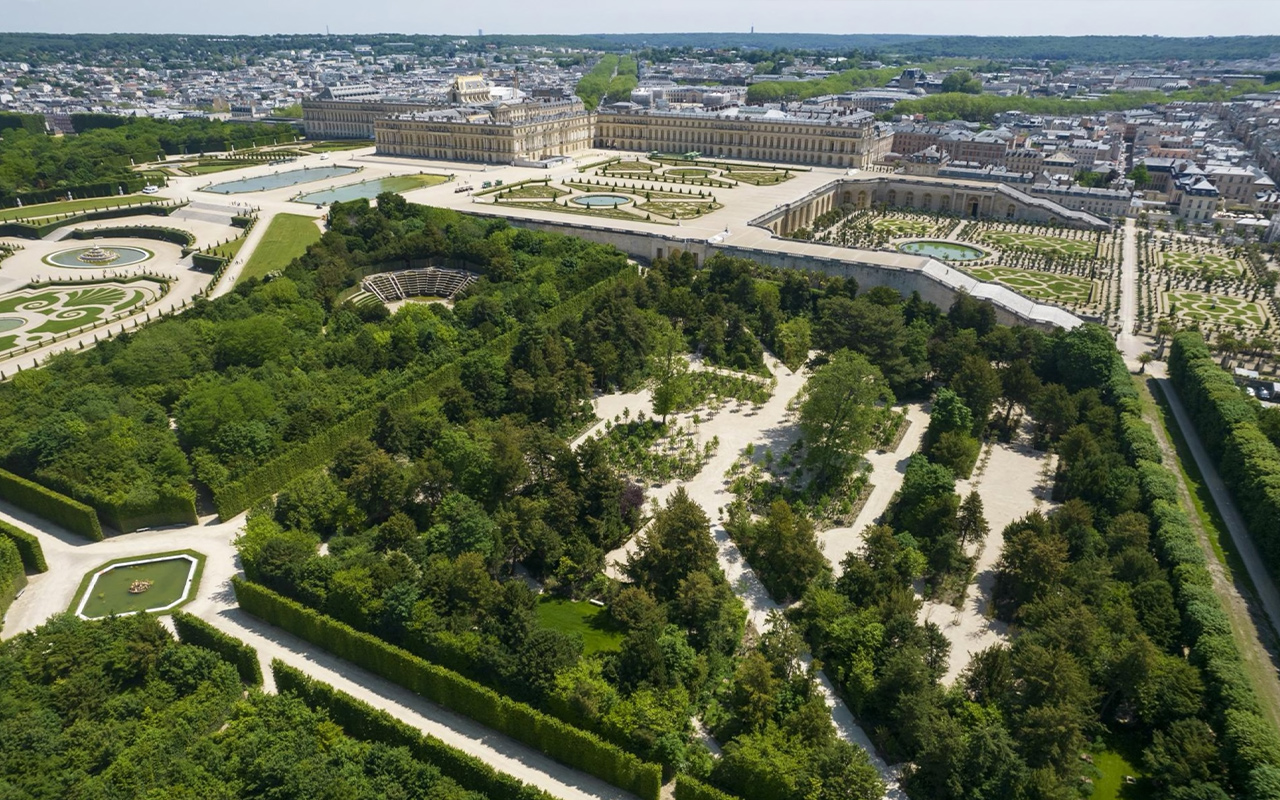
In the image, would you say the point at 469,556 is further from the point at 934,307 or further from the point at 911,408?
the point at 934,307

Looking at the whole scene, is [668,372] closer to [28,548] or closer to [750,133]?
[28,548]

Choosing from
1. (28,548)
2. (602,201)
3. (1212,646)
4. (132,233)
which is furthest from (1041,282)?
(132,233)

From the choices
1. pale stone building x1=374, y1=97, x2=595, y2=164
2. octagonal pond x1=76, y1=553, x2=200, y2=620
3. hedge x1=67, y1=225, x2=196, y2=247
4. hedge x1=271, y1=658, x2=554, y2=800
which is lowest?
octagonal pond x1=76, y1=553, x2=200, y2=620

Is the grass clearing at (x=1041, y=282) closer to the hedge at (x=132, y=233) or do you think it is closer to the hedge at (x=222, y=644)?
the hedge at (x=222, y=644)

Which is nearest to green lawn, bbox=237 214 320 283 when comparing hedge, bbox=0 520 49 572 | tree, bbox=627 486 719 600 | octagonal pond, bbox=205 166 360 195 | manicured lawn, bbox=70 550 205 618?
octagonal pond, bbox=205 166 360 195

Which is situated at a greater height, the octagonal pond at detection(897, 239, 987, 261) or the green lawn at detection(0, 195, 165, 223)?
the green lawn at detection(0, 195, 165, 223)

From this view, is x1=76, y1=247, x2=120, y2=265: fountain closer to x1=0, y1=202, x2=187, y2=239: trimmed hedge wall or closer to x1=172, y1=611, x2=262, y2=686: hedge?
x1=0, y1=202, x2=187, y2=239: trimmed hedge wall
